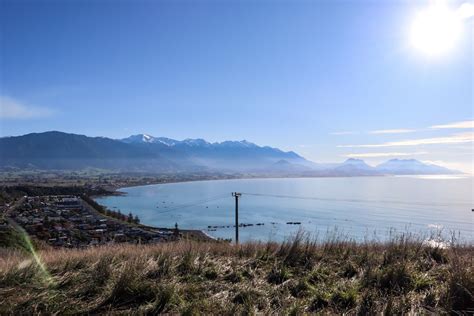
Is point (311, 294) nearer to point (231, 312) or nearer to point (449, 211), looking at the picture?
point (231, 312)

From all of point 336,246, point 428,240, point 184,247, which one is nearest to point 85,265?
point 184,247

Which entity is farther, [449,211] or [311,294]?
[449,211]

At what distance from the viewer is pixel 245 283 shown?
4434mm

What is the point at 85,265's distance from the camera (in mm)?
4965

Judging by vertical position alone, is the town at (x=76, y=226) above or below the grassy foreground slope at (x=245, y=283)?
below

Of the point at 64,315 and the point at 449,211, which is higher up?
the point at 64,315

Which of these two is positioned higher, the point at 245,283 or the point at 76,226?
the point at 245,283

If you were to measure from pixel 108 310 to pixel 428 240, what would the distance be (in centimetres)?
562

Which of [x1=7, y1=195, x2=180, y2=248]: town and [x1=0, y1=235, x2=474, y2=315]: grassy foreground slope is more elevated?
[x1=0, y1=235, x2=474, y2=315]: grassy foreground slope

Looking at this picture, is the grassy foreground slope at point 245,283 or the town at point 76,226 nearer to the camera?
the grassy foreground slope at point 245,283

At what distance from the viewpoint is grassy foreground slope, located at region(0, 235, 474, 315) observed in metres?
3.53

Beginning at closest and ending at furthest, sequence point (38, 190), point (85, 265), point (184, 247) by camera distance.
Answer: point (85, 265), point (184, 247), point (38, 190)

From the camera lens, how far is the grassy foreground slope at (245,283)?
353 centimetres

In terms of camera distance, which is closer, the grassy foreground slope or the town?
the grassy foreground slope
